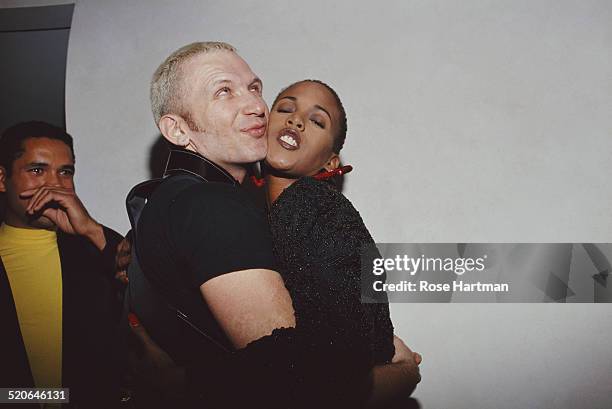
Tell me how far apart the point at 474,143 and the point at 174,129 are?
42.9 inches

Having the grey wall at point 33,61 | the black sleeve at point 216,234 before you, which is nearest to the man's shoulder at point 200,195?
the black sleeve at point 216,234

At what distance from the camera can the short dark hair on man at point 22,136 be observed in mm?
1938

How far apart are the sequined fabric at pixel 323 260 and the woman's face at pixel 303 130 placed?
1.46 ft

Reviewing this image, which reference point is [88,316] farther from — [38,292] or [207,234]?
[207,234]

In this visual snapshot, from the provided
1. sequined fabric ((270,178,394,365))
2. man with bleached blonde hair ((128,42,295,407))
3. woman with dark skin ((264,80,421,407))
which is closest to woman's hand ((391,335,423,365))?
woman with dark skin ((264,80,421,407))

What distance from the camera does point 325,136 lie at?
1564 millimetres

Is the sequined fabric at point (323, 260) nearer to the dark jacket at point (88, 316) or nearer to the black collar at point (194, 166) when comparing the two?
the black collar at point (194, 166)

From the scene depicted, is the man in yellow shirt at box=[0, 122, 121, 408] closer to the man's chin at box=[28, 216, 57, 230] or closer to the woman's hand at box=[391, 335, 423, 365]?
the man's chin at box=[28, 216, 57, 230]

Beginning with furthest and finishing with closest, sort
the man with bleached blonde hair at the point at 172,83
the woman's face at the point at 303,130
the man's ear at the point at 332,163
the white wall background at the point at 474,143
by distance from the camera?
the white wall background at the point at 474,143 < the man's ear at the point at 332,163 < the woman's face at the point at 303,130 < the man with bleached blonde hair at the point at 172,83

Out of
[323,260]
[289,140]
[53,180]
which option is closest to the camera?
[323,260]

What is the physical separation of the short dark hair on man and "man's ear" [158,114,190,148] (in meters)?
0.97

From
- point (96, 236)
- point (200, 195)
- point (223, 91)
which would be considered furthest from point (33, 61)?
point (200, 195)

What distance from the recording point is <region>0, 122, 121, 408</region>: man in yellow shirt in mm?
1819

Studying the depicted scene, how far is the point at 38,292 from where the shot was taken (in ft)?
6.04
